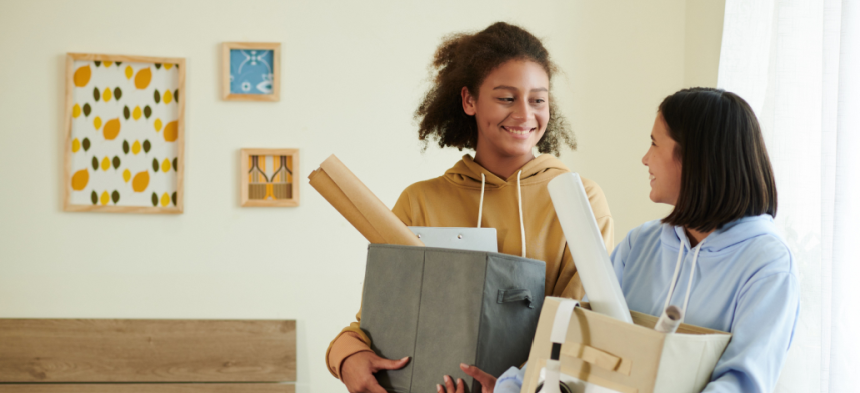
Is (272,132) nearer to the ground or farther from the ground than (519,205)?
farther from the ground

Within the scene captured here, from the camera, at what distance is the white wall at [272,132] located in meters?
2.18

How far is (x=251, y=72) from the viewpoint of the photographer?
2203 mm

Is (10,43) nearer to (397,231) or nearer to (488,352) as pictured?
(397,231)

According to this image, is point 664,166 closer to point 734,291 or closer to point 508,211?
point 734,291

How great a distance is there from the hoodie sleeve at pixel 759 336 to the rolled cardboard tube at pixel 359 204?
0.48m

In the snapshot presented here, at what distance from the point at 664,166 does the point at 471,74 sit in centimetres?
53

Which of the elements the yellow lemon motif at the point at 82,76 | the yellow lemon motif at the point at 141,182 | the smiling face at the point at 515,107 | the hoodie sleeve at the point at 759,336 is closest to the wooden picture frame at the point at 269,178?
the yellow lemon motif at the point at 141,182

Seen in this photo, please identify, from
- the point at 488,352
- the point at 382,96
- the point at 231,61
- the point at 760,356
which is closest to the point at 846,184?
the point at 760,356

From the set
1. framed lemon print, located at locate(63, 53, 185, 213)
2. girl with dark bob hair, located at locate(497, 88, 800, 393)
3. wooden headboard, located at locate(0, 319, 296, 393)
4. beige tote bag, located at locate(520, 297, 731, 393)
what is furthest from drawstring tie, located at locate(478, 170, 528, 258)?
framed lemon print, located at locate(63, 53, 185, 213)

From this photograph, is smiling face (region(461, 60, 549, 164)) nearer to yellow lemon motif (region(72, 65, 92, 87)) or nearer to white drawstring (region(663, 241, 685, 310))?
→ white drawstring (region(663, 241, 685, 310))

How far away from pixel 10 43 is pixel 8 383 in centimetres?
119

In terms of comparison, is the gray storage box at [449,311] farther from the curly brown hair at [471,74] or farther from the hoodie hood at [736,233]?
the curly brown hair at [471,74]

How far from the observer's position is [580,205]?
0.77m

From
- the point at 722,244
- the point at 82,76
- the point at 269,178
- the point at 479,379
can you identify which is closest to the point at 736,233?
the point at 722,244
